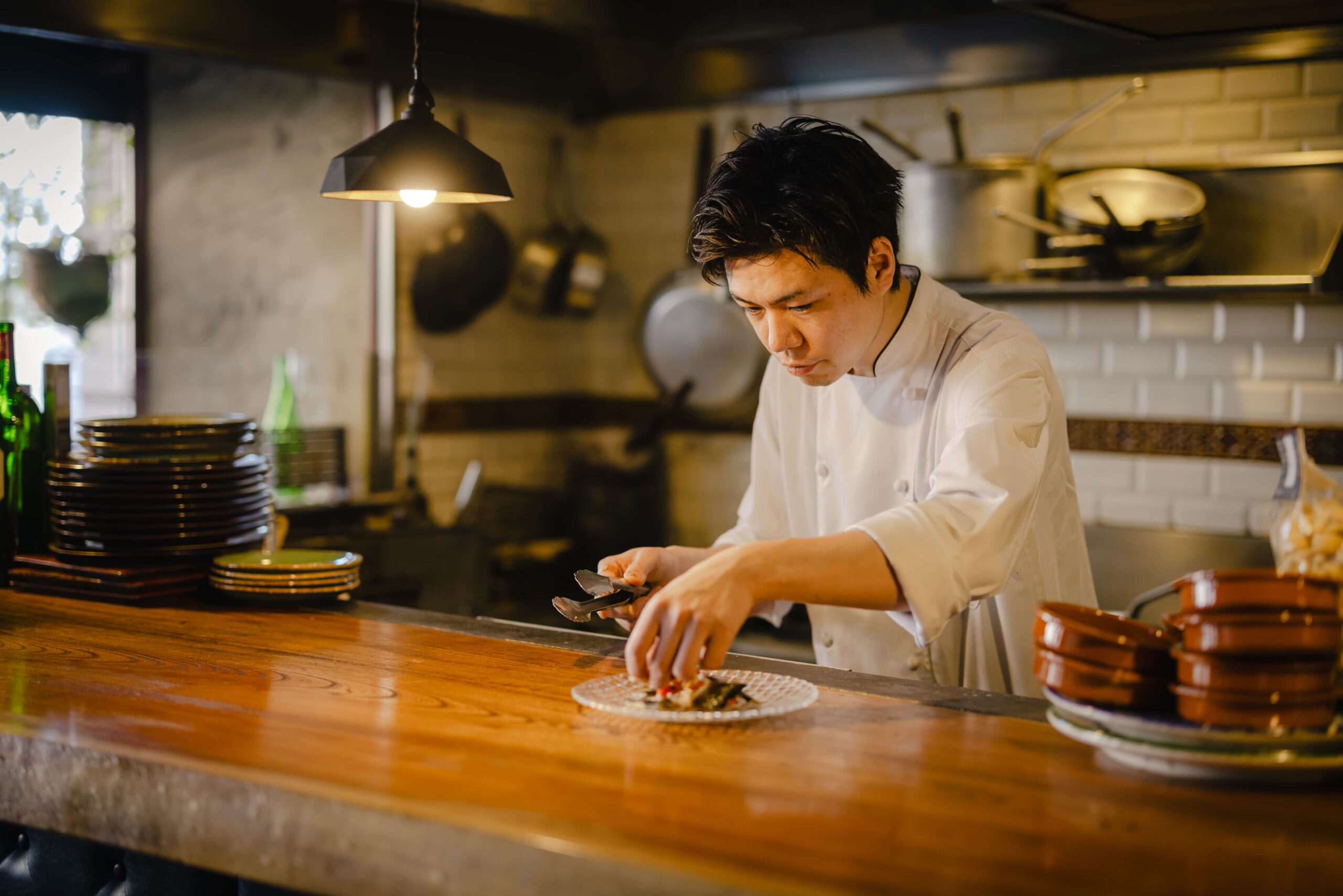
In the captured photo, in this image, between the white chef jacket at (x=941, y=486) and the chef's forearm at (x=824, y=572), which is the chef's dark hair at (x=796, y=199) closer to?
the white chef jacket at (x=941, y=486)

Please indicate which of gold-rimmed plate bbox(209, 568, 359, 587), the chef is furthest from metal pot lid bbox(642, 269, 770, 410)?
gold-rimmed plate bbox(209, 568, 359, 587)

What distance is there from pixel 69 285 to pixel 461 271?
1.36 meters

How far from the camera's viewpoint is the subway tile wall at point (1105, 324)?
370 centimetres

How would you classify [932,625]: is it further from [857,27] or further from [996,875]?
[857,27]

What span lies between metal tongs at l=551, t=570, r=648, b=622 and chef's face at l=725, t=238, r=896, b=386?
44 centimetres

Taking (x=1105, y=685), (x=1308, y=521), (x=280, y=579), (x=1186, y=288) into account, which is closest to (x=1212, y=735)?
(x=1105, y=685)

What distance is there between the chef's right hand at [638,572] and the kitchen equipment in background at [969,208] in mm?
1986

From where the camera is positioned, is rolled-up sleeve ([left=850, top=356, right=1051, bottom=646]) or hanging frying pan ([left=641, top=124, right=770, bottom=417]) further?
hanging frying pan ([left=641, top=124, right=770, bottom=417])

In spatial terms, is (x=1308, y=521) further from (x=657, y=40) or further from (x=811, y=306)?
(x=657, y=40)

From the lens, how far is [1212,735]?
1.29 metres

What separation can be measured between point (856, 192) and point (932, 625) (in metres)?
0.67

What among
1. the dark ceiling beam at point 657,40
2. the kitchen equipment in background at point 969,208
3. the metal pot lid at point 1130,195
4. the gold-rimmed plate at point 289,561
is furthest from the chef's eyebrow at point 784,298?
the metal pot lid at point 1130,195

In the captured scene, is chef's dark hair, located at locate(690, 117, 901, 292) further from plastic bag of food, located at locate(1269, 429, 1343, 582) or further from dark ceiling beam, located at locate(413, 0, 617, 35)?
dark ceiling beam, located at locate(413, 0, 617, 35)

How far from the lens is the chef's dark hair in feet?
6.11
